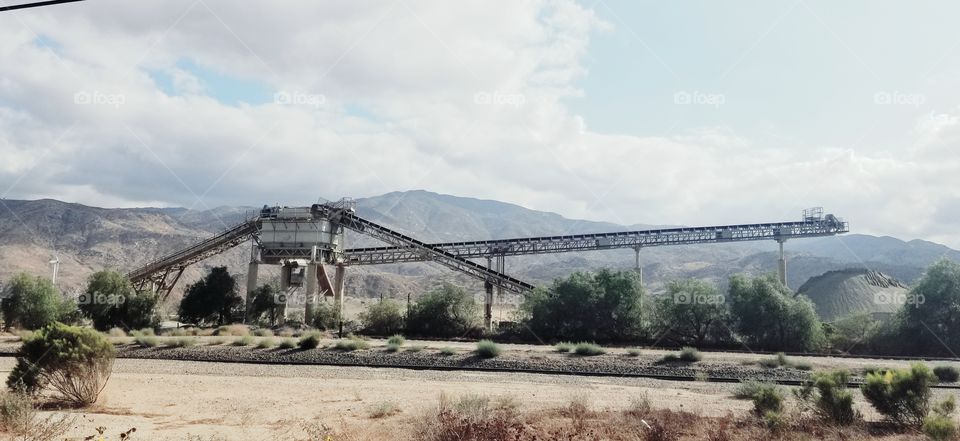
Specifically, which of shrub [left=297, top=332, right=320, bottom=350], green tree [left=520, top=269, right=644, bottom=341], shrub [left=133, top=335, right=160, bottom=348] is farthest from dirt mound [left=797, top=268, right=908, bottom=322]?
shrub [left=133, top=335, right=160, bottom=348]

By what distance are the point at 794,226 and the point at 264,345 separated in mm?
40932

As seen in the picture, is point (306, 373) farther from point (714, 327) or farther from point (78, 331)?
point (714, 327)

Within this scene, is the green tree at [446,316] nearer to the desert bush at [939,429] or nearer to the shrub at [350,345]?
the shrub at [350,345]

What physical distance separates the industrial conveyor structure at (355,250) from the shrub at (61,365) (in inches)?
1087

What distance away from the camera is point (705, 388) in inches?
852

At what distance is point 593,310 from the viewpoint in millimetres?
38844

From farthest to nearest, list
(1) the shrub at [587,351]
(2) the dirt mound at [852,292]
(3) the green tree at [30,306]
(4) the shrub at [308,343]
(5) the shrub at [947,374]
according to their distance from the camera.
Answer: (2) the dirt mound at [852,292], (3) the green tree at [30,306], (4) the shrub at [308,343], (1) the shrub at [587,351], (5) the shrub at [947,374]

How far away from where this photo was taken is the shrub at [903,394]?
1452 centimetres

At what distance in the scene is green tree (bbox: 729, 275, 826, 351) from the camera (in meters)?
34.6

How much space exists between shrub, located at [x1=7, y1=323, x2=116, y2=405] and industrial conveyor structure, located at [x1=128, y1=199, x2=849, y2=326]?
90.6 ft

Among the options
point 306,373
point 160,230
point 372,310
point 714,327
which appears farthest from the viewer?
point 160,230

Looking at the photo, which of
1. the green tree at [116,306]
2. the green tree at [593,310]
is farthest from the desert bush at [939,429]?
the green tree at [116,306]

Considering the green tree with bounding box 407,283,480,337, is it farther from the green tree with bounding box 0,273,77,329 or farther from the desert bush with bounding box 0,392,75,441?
the desert bush with bounding box 0,392,75,441

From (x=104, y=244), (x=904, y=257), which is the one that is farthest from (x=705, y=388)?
(x=904, y=257)
